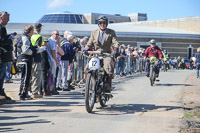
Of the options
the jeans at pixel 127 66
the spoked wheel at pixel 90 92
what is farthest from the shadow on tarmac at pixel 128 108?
the jeans at pixel 127 66

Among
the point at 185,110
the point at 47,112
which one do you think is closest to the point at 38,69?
the point at 47,112

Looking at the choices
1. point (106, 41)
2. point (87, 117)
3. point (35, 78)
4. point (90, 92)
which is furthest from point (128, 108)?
point (35, 78)

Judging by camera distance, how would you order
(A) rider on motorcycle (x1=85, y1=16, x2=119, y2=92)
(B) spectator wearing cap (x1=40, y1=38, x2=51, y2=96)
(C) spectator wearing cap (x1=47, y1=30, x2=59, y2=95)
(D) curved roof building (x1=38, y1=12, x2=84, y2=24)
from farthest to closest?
(D) curved roof building (x1=38, y1=12, x2=84, y2=24) → (C) spectator wearing cap (x1=47, y1=30, x2=59, y2=95) → (B) spectator wearing cap (x1=40, y1=38, x2=51, y2=96) → (A) rider on motorcycle (x1=85, y1=16, x2=119, y2=92)

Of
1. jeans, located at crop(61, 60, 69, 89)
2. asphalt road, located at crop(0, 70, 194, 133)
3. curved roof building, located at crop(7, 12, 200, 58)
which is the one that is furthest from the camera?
curved roof building, located at crop(7, 12, 200, 58)

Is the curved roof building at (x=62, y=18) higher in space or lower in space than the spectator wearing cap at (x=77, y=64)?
higher

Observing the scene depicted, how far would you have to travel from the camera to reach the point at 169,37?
6162cm

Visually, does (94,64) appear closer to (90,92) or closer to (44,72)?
(90,92)

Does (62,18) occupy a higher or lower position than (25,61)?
higher

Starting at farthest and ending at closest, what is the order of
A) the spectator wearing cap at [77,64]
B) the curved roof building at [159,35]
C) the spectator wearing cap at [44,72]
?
the curved roof building at [159,35] < the spectator wearing cap at [77,64] < the spectator wearing cap at [44,72]

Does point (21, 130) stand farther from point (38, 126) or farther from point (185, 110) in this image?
point (185, 110)

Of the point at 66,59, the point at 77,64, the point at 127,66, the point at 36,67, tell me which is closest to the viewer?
the point at 36,67

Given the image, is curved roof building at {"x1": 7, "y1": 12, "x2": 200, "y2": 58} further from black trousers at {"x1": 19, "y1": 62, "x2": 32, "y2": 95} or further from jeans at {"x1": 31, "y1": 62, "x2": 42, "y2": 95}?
black trousers at {"x1": 19, "y1": 62, "x2": 32, "y2": 95}

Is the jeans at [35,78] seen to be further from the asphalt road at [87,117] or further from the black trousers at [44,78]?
the asphalt road at [87,117]

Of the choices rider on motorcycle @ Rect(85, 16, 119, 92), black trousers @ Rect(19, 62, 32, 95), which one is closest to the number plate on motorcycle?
rider on motorcycle @ Rect(85, 16, 119, 92)
